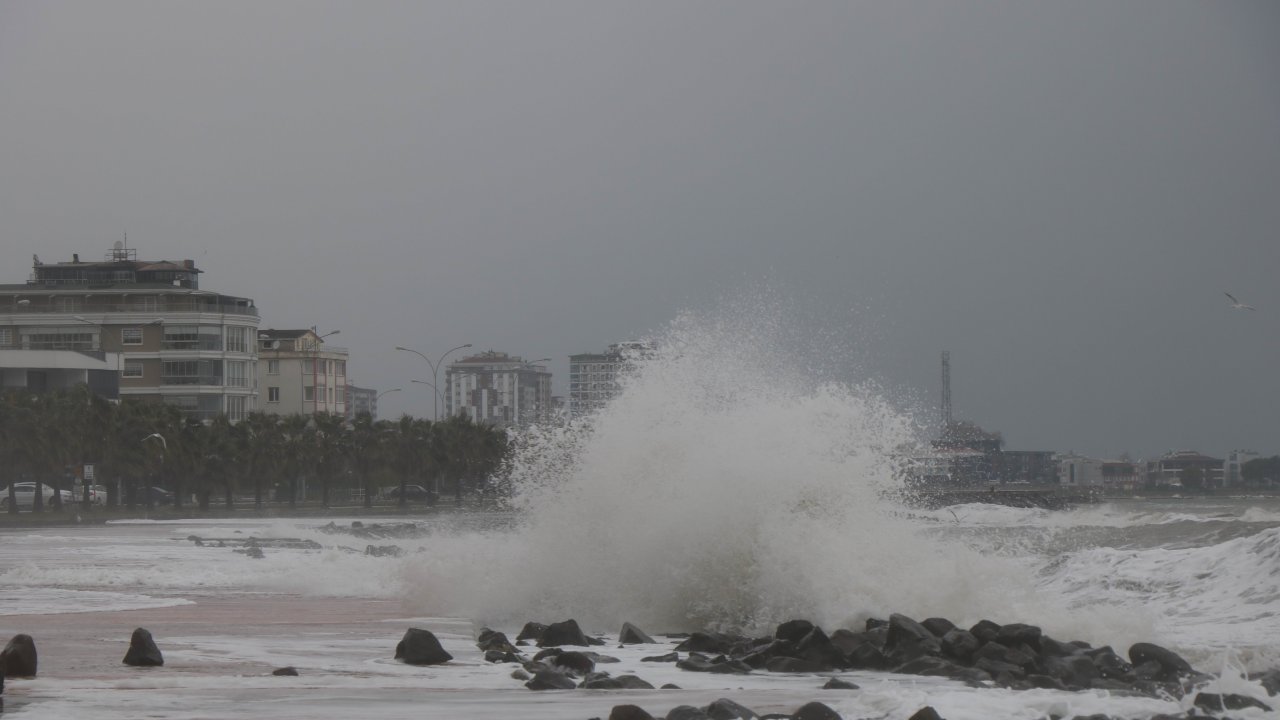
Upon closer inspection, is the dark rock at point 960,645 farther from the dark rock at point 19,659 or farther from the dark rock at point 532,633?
the dark rock at point 19,659

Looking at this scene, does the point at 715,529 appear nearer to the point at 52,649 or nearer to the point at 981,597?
the point at 981,597

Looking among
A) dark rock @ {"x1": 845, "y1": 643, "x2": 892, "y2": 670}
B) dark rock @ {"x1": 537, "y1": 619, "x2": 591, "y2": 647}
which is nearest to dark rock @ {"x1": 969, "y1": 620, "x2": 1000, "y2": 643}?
dark rock @ {"x1": 845, "y1": 643, "x2": 892, "y2": 670}

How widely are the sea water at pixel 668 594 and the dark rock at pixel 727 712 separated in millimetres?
724

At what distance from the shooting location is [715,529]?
19.3 m

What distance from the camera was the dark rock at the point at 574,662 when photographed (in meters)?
14.2

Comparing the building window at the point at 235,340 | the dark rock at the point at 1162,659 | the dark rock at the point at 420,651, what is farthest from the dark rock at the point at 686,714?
the building window at the point at 235,340

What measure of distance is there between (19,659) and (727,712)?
6356 millimetres

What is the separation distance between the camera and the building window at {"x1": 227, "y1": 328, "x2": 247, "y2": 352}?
9338 centimetres

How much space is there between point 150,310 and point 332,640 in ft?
263

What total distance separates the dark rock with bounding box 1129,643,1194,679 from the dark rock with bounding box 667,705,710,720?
5.28 meters

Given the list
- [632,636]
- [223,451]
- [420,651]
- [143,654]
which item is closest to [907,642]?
[632,636]

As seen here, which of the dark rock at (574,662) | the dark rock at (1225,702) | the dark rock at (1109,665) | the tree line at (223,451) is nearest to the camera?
the dark rock at (1225,702)

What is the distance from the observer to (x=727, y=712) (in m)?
11.2

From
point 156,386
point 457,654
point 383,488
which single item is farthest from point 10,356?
point 457,654
